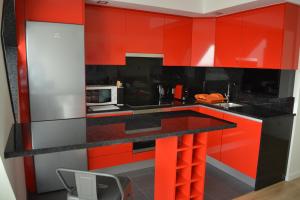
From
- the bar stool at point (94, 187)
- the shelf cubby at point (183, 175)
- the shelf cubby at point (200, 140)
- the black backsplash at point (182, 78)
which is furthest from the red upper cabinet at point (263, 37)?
the bar stool at point (94, 187)

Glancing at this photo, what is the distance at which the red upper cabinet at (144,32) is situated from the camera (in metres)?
3.29

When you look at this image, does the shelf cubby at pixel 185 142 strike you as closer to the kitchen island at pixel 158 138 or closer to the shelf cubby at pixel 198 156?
the kitchen island at pixel 158 138

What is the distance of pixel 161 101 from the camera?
148 inches

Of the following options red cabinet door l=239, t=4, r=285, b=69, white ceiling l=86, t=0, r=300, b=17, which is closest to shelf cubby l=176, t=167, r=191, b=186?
red cabinet door l=239, t=4, r=285, b=69

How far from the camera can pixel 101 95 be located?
3197mm

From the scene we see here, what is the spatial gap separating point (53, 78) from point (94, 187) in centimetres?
152

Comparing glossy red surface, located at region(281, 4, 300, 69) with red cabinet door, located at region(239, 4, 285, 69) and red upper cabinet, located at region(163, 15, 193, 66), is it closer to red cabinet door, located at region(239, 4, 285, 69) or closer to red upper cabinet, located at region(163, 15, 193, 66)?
red cabinet door, located at region(239, 4, 285, 69)

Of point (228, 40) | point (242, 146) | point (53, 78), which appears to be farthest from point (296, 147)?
point (53, 78)

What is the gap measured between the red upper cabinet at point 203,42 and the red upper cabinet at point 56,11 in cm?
189

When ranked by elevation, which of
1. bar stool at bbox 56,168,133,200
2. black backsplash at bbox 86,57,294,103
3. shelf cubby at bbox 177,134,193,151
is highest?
black backsplash at bbox 86,57,294,103

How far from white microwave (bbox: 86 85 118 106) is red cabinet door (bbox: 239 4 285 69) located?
1.84m

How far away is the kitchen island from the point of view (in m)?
1.48

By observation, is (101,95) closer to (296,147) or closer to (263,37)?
(263,37)

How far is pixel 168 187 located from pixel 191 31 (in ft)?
8.57
